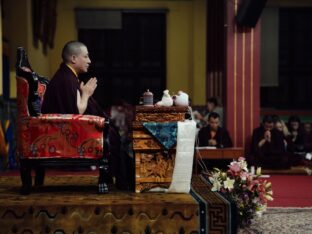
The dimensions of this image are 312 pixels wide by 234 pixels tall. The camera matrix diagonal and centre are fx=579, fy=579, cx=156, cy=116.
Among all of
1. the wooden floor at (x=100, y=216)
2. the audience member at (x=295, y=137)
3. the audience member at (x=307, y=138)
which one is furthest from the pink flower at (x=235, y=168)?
the audience member at (x=307, y=138)

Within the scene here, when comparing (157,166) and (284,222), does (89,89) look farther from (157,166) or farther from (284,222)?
(284,222)

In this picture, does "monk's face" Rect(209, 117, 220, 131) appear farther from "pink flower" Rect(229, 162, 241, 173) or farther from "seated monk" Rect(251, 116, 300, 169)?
"pink flower" Rect(229, 162, 241, 173)

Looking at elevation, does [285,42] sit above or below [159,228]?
above

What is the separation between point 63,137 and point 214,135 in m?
3.77

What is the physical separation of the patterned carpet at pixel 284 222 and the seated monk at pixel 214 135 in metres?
2.78

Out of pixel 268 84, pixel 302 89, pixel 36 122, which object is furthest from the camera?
pixel 302 89

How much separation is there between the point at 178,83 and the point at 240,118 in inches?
A: 147

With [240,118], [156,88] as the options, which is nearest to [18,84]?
[240,118]

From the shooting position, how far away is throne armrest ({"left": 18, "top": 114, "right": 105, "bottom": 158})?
345 centimetres

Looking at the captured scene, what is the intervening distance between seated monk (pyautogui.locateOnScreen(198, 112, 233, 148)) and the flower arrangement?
3.21m

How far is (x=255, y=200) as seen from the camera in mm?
3615

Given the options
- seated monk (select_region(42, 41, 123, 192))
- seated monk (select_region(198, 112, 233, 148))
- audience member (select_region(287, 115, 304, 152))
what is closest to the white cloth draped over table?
seated monk (select_region(42, 41, 123, 192))

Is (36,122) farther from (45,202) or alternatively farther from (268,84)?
(268,84)

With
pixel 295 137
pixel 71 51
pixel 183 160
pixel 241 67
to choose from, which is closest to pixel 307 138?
pixel 295 137
